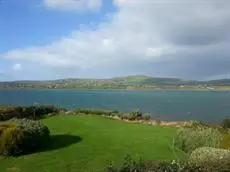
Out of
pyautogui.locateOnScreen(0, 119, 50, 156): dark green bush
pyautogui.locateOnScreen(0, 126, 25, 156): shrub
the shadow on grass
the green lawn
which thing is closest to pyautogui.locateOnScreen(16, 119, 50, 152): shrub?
pyautogui.locateOnScreen(0, 119, 50, 156): dark green bush

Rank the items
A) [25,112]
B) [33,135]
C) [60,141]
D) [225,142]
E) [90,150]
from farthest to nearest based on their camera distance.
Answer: [25,112] < [60,141] < [33,135] < [90,150] < [225,142]

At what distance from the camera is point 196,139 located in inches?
882

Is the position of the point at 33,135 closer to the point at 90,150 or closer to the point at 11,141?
the point at 11,141

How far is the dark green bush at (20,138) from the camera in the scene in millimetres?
21172

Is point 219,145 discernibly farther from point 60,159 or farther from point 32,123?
point 32,123

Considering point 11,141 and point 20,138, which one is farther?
point 20,138

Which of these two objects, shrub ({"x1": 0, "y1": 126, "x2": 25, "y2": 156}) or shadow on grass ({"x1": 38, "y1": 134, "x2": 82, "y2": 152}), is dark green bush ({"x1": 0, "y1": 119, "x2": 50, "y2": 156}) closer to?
shrub ({"x1": 0, "y1": 126, "x2": 25, "y2": 156})

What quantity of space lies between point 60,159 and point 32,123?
449cm

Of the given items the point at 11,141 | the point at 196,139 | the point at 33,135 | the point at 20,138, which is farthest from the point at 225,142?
the point at 11,141

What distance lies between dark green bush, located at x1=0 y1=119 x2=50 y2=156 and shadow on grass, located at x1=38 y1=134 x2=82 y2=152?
0.60 metres

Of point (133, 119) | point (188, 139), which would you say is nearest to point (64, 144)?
point (188, 139)

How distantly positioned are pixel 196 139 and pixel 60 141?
874 centimetres

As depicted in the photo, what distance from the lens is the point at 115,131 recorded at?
29.2m

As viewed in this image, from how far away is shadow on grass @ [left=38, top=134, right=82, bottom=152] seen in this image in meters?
22.9
